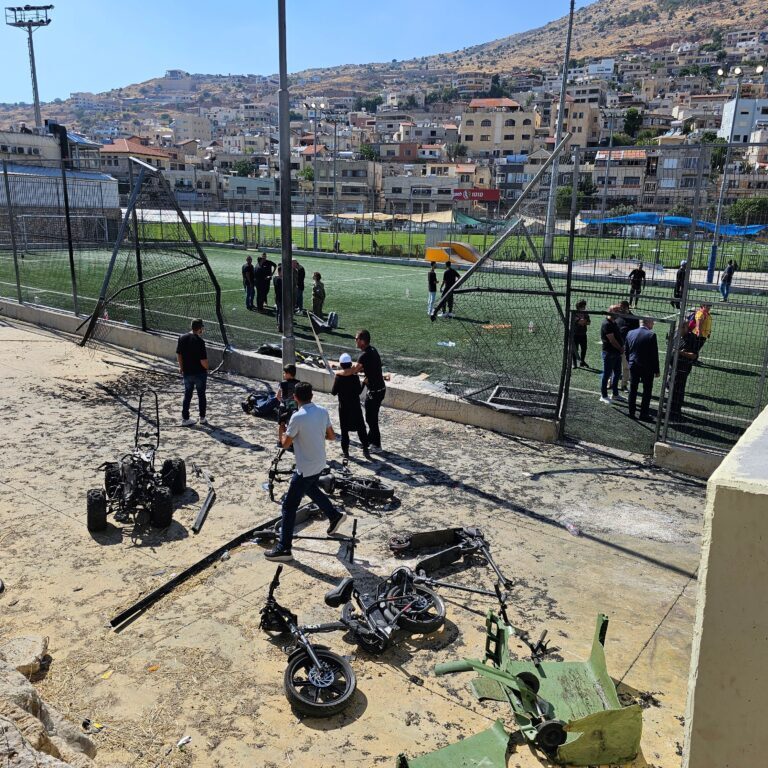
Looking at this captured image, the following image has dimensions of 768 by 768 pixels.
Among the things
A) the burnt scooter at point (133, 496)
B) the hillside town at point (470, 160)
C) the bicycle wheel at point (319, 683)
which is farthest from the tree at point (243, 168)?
the bicycle wheel at point (319, 683)

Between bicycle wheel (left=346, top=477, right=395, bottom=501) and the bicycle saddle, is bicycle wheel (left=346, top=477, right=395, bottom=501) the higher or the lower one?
the lower one

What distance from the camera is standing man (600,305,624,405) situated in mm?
12586

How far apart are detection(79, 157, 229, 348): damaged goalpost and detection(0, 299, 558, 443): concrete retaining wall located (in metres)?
0.43

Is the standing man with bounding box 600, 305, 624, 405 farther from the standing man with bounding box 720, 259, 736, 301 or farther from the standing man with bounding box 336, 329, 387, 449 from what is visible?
the standing man with bounding box 336, 329, 387, 449

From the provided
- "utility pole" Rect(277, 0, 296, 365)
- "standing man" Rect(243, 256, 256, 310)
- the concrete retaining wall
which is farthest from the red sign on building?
"utility pole" Rect(277, 0, 296, 365)

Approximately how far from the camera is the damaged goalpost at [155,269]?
14492 millimetres

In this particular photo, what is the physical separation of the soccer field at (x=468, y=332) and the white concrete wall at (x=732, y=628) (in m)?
6.75

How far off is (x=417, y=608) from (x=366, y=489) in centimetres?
263

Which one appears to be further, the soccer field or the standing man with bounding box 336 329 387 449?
the soccer field

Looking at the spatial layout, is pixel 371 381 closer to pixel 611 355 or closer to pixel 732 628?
pixel 611 355

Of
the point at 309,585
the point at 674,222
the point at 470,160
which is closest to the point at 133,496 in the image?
the point at 309,585

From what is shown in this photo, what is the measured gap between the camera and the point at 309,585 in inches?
265

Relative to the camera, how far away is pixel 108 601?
6.37m

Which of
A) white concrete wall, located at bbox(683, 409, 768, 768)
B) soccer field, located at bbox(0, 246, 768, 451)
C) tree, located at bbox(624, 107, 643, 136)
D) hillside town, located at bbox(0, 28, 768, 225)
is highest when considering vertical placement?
tree, located at bbox(624, 107, 643, 136)
